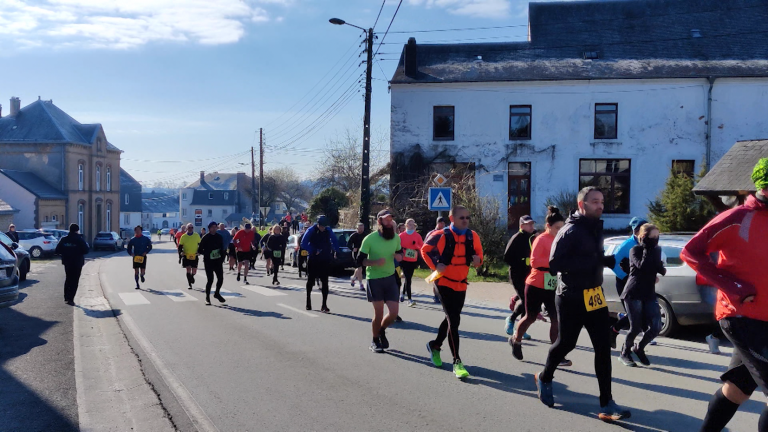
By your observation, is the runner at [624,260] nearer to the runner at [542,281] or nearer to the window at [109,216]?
the runner at [542,281]

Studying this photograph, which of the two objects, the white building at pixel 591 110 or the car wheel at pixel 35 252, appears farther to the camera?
the car wheel at pixel 35 252

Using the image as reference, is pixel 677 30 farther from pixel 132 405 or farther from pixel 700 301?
pixel 132 405

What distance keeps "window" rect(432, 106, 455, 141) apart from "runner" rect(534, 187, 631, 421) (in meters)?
23.6

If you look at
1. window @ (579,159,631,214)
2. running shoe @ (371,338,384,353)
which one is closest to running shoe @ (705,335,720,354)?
running shoe @ (371,338,384,353)

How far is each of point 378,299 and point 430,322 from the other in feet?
9.66

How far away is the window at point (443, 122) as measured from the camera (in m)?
28.8

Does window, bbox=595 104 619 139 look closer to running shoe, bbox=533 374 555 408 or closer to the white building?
the white building

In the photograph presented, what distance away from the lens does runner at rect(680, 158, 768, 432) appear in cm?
386

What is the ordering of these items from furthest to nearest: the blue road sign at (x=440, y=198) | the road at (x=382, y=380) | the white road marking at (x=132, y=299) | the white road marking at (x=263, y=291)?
the white road marking at (x=263, y=291) < the blue road sign at (x=440, y=198) < the white road marking at (x=132, y=299) < the road at (x=382, y=380)

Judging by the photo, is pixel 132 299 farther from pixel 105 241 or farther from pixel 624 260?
pixel 105 241

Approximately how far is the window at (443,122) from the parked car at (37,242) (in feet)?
70.0

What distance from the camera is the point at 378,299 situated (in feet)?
27.1

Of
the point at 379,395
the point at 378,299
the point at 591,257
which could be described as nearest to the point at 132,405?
the point at 379,395

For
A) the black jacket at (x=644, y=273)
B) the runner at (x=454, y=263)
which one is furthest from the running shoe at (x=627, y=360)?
the runner at (x=454, y=263)
